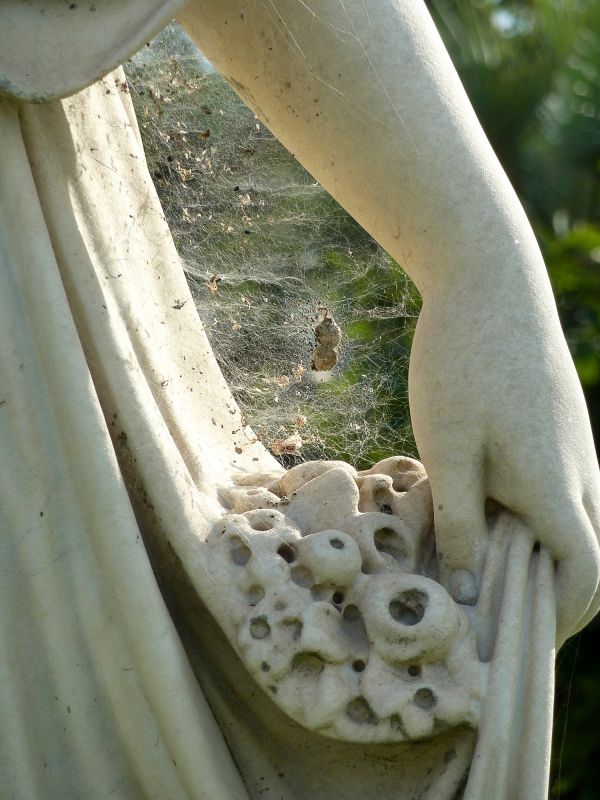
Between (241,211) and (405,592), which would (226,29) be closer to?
(405,592)

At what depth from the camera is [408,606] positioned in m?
1.45

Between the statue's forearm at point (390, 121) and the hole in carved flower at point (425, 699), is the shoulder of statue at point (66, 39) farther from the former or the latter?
the hole in carved flower at point (425, 699)

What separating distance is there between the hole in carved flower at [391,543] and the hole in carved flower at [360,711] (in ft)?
0.62

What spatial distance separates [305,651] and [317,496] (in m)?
0.22

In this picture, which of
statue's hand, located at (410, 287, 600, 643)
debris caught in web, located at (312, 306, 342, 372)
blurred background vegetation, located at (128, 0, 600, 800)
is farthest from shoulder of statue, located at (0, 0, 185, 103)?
debris caught in web, located at (312, 306, 342, 372)

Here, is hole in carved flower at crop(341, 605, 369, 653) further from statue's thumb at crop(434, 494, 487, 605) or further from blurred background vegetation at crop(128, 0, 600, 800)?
blurred background vegetation at crop(128, 0, 600, 800)

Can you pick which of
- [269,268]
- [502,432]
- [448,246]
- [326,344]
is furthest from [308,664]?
[269,268]

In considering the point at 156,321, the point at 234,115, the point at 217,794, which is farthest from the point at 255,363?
the point at 217,794

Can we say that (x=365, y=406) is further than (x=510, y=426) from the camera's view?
Yes

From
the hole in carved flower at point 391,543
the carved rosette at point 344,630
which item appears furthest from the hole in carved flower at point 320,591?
the hole in carved flower at point 391,543

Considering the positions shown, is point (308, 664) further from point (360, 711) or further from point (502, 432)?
point (502, 432)

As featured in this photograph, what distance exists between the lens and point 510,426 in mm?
1479

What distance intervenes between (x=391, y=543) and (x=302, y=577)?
137mm

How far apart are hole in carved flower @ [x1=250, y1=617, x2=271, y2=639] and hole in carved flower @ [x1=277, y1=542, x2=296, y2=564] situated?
0.09 metres
